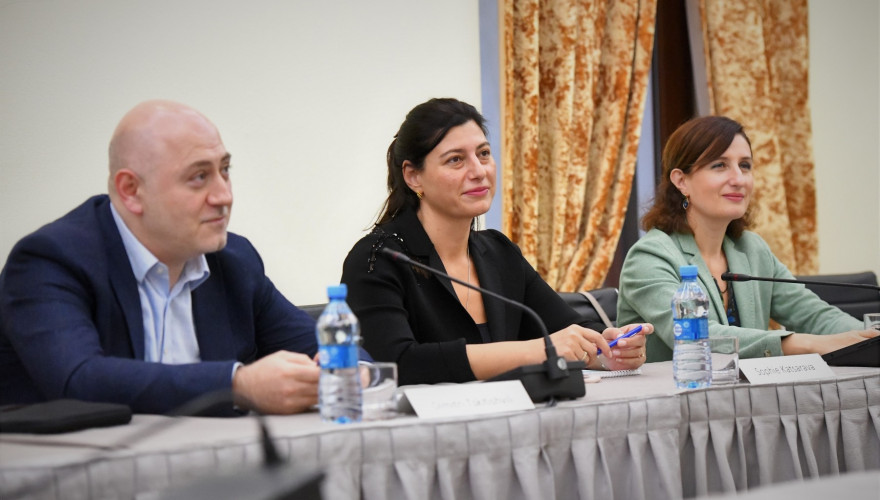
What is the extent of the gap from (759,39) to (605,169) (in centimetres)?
113

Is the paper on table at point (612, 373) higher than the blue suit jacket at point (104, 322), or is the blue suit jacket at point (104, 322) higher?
the blue suit jacket at point (104, 322)

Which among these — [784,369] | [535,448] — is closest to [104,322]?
[535,448]

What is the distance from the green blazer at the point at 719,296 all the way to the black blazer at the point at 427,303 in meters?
0.19

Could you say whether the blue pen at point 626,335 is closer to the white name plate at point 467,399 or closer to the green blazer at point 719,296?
the green blazer at point 719,296

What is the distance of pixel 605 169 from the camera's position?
4027 mm

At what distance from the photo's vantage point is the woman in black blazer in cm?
197

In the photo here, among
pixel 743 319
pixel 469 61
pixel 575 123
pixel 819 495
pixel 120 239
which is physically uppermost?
pixel 469 61

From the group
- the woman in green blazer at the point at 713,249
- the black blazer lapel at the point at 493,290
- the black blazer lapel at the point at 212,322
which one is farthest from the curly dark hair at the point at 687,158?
the black blazer lapel at the point at 212,322

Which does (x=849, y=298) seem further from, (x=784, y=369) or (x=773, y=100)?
(x=784, y=369)

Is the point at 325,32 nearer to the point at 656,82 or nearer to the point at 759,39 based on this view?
the point at 656,82

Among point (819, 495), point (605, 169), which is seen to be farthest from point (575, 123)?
point (819, 495)

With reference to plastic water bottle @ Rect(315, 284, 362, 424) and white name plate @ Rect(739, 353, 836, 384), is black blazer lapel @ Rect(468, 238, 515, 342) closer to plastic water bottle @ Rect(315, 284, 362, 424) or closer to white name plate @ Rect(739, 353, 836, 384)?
white name plate @ Rect(739, 353, 836, 384)

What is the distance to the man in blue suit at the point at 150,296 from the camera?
145cm

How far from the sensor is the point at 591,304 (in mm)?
2971
